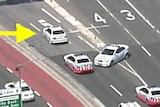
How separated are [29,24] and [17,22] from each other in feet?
5.03

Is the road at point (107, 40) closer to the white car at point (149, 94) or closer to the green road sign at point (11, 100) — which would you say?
the white car at point (149, 94)

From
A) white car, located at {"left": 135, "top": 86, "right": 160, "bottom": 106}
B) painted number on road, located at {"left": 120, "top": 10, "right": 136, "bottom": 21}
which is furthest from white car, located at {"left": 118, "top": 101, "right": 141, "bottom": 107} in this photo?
painted number on road, located at {"left": 120, "top": 10, "right": 136, "bottom": 21}

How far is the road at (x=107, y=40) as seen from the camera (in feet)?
259

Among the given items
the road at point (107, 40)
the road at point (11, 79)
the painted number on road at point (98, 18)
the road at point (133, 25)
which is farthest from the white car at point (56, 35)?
the road at point (11, 79)

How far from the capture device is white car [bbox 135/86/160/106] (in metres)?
74.9

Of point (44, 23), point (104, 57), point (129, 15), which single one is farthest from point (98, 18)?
point (104, 57)

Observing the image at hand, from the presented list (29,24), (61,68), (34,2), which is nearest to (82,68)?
(61,68)

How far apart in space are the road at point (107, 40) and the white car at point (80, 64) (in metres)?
0.58

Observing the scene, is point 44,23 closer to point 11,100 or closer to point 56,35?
point 56,35

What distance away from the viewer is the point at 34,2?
97.9 m

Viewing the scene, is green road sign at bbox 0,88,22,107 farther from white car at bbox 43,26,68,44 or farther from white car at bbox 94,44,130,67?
white car at bbox 43,26,68,44

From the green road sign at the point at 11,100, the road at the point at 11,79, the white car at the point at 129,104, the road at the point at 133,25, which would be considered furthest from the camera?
the road at the point at 133,25

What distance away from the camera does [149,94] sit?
246 feet
